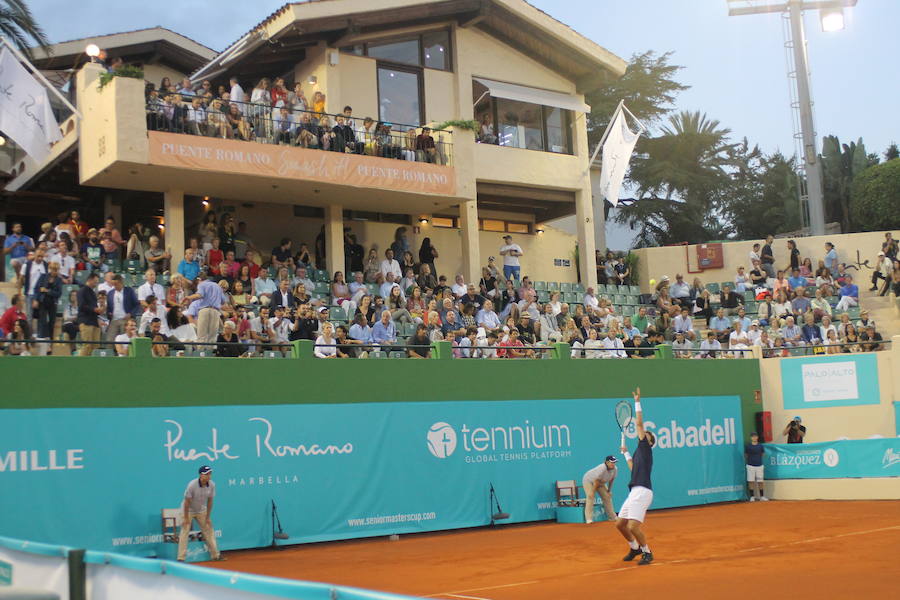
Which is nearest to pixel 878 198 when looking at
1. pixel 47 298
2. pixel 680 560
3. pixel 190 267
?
pixel 190 267

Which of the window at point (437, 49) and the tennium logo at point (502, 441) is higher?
the window at point (437, 49)

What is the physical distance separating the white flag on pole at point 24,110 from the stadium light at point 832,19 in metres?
28.6

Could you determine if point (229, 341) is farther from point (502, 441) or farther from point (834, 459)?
point (834, 459)

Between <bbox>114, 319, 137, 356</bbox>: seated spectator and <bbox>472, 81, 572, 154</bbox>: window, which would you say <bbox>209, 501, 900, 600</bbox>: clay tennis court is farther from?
<bbox>472, 81, 572, 154</bbox>: window

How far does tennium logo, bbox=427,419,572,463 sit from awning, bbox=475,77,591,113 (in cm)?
1164

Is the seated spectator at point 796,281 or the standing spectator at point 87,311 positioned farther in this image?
the seated spectator at point 796,281

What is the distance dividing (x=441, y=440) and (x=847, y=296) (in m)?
15.1

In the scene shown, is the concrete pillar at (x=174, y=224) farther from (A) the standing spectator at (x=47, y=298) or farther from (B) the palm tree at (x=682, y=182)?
(B) the palm tree at (x=682, y=182)

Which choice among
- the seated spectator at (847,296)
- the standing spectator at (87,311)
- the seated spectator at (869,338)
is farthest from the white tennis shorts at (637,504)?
the seated spectator at (847,296)

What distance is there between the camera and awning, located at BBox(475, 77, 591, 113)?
28359 mm

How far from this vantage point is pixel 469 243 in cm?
2678

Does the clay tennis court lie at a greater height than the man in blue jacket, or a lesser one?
lesser

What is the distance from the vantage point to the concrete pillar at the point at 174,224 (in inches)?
852

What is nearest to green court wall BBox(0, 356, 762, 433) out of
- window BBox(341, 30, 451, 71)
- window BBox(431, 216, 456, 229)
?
window BBox(431, 216, 456, 229)
